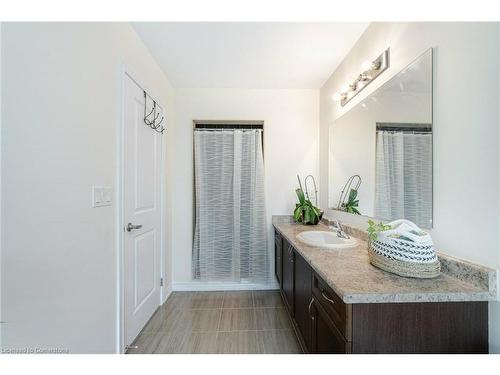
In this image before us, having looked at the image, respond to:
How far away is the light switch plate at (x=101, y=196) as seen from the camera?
1184 mm

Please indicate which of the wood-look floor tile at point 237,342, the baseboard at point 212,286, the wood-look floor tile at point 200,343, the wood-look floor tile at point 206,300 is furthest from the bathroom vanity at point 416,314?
the baseboard at point 212,286

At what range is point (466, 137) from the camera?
923 mm

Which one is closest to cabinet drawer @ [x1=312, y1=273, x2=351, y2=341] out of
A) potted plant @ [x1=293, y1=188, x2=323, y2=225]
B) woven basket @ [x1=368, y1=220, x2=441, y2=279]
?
woven basket @ [x1=368, y1=220, x2=441, y2=279]

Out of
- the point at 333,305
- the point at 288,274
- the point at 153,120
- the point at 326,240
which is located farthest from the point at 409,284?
the point at 153,120

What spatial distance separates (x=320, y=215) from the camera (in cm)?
242

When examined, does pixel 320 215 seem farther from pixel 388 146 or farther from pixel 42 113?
pixel 42 113

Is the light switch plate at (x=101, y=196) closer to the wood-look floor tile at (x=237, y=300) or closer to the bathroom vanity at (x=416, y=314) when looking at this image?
the bathroom vanity at (x=416, y=314)

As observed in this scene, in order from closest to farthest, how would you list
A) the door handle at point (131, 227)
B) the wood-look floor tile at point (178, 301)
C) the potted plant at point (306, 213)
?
the door handle at point (131, 227) < the wood-look floor tile at point (178, 301) < the potted plant at point (306, 213)

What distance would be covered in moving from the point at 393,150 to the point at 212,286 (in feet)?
7.65

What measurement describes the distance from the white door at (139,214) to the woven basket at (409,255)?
1.63 meters

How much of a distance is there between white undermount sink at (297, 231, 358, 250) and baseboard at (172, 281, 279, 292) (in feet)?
3.58

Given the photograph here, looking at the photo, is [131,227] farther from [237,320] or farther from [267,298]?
[267,298]
